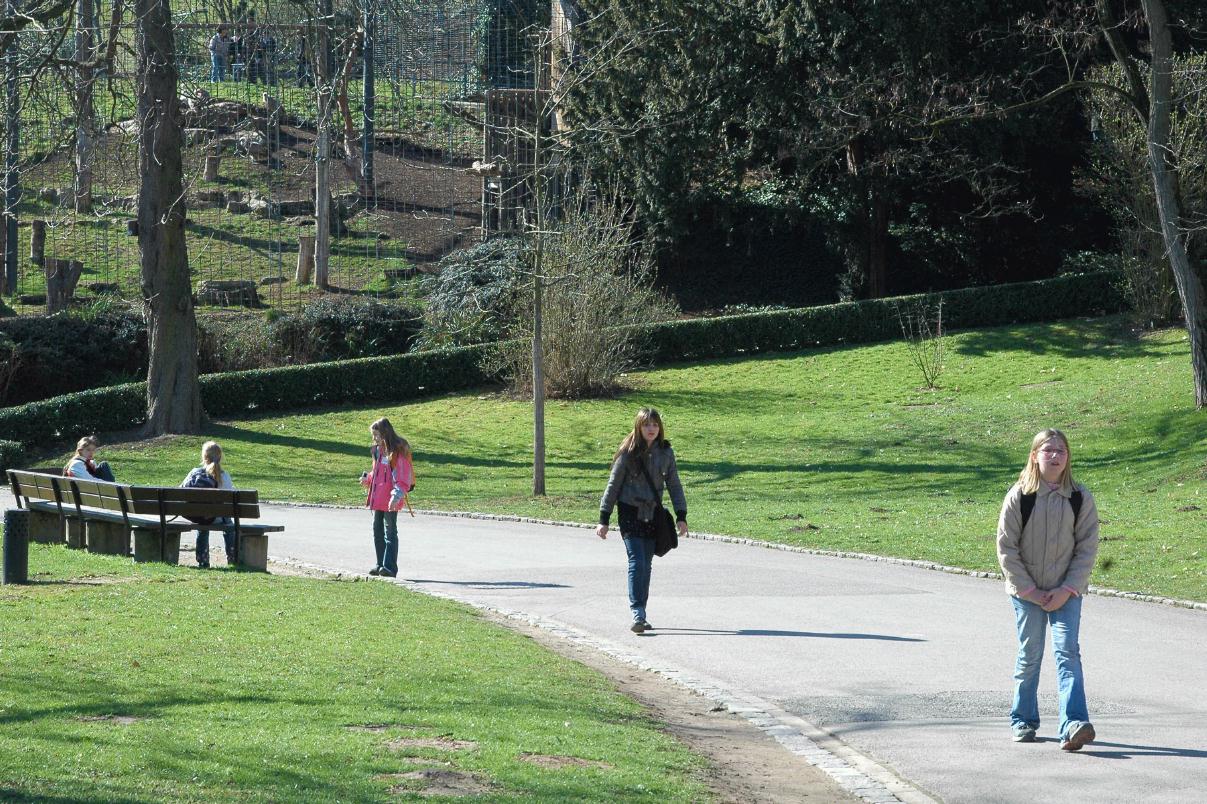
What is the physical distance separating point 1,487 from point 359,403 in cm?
1018

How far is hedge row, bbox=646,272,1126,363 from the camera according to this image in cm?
3631

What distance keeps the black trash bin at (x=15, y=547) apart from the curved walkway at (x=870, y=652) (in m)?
3.69

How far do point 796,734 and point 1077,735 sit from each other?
1623 mm

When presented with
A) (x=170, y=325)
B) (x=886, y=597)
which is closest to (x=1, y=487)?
(x=170, y=325)

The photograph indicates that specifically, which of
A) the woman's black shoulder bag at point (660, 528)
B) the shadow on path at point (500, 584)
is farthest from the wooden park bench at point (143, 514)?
the woman's black shoulder bag at point (660, 528)

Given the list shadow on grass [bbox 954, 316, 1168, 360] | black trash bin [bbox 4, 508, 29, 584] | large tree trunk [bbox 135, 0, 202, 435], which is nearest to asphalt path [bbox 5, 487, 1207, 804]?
black trash bin [bbox 4, 508, 29, 584]

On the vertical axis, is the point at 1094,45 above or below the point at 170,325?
above

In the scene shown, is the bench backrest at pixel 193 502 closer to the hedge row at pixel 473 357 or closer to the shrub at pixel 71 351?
the hedge row at pixel 473 357

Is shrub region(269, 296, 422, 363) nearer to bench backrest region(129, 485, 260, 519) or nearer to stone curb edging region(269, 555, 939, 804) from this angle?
bench backrest region(129, 485, 260, 519)

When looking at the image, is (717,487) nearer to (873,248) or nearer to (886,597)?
(886,597)

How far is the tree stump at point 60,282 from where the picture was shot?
37.2 metres

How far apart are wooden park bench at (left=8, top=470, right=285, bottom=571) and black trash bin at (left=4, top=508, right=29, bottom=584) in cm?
165

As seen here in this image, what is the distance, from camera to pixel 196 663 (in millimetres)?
8797

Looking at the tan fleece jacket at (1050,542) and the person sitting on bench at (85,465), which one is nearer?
the tan fleece jacket at (1050,542)
